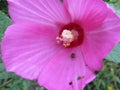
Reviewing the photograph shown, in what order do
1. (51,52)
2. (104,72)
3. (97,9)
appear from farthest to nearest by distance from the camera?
(104,72) → (51,52) → (97,9)

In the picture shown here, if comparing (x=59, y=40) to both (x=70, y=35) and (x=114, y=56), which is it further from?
→ (x=114, y=56)

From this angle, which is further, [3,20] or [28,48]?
[3,20]

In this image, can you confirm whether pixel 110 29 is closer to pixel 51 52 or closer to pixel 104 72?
pixel 51 52

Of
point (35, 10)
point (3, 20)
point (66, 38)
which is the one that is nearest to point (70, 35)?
point (66, 38)

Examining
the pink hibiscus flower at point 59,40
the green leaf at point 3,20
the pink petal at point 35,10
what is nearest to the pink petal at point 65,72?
the pink hibiscus flower at point 59,40

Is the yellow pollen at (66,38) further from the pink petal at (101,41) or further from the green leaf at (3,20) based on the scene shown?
the green leaf at (3,20)

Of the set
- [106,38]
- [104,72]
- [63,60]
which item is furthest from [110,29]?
[104,72]
